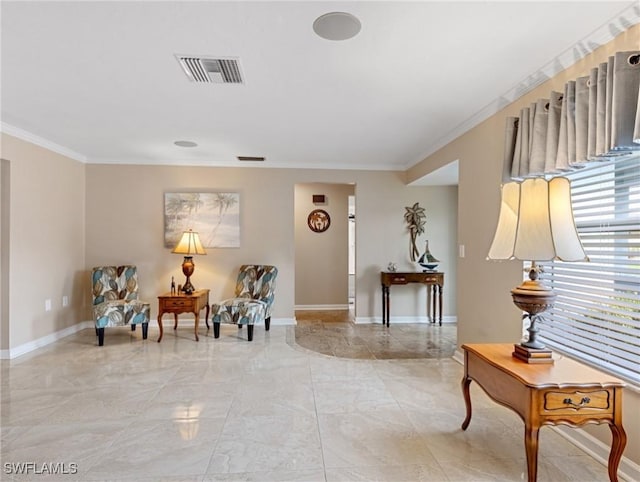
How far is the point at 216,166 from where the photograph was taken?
5.26m

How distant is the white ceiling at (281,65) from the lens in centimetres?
182

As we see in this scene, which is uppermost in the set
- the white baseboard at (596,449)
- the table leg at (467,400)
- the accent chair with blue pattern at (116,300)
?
the accent chair with blue pattern at (116,300)

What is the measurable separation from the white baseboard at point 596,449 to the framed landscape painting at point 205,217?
4269 mm

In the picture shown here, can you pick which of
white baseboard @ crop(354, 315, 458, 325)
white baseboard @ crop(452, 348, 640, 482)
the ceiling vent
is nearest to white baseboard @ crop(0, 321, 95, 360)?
the ceiling vent

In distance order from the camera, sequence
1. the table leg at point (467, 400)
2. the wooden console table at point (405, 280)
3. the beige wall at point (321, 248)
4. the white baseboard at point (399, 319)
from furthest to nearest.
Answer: the beige wall at point (321, 248) < the white baseboard at point (399, 319) < the wooden console table at point (405, 280) < the table leg at point (467, 400)

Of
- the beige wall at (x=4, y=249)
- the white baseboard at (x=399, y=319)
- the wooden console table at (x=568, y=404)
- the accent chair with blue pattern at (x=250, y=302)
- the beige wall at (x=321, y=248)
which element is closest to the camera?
the wooden console table at (x=568, y=404)

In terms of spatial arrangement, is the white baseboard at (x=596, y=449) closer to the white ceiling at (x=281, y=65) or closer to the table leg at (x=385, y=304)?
the white ceiling at (x=281, y=65)

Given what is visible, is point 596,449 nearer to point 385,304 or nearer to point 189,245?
point 385,304

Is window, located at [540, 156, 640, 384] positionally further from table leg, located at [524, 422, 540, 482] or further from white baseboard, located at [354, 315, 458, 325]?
white baseboard, located at [354, 315, 458, 325]

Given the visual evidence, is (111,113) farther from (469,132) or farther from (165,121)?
(469,132)

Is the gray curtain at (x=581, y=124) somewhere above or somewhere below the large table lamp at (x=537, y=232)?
above

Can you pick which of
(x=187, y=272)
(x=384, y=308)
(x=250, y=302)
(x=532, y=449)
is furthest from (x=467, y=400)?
(x=187, y=272)

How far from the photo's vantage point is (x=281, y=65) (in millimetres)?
2354

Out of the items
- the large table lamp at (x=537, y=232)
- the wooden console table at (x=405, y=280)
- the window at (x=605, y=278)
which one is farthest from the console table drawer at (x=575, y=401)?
the wooden console table at (x=405, y=280)
